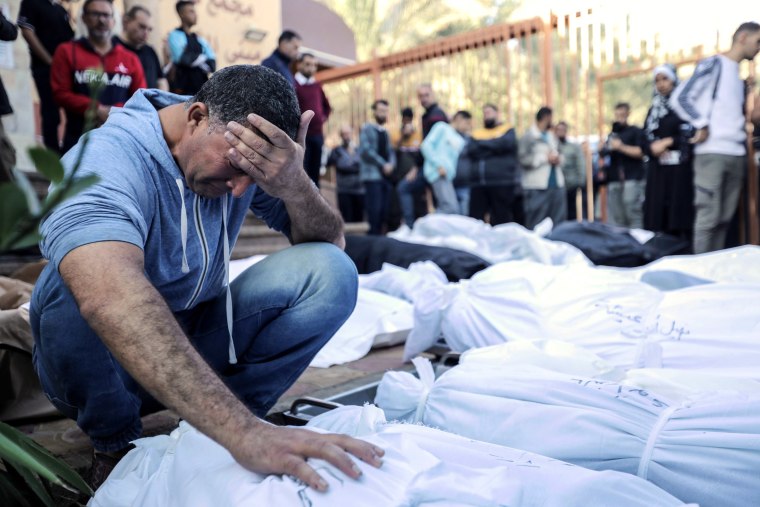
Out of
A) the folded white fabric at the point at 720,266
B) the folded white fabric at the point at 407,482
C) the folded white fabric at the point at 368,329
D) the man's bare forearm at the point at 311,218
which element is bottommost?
the folded white fabric at the point at 368,329

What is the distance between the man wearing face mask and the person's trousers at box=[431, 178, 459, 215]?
3.56 metres

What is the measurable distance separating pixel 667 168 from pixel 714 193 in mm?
439

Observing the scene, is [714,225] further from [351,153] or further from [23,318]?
[23,318]

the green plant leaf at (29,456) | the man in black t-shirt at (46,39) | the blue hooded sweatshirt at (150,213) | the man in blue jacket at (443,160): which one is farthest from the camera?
the man in blue jacket at (443,160)

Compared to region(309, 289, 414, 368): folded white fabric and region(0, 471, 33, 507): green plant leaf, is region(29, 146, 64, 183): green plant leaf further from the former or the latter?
region(309, 289, 414, 368): folded white fabric

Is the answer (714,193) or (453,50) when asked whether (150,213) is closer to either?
(714,193)

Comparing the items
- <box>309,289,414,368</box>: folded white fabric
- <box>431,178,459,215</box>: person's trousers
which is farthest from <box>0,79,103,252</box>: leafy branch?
<box>431,178,459,215</box>: person's trousers

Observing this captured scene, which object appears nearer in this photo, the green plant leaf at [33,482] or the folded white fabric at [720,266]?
the green plant leaf at [33,482]

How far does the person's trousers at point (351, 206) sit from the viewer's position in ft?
24.5

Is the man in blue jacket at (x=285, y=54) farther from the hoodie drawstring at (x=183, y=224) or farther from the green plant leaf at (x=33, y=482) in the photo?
the green plant leaf at (x=33, y=482)

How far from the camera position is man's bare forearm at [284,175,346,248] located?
5.57 ft

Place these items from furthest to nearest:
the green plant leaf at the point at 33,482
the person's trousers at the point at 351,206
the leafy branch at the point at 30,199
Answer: the person's trousers at the point at 351,206 < the green plant leaf at the point at 33,482 < the leafy branch at the point at 30,199

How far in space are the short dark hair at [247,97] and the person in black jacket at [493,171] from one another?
5.41 m

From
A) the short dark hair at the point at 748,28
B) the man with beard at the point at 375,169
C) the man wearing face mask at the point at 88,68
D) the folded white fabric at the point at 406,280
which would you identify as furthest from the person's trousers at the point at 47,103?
the short dark hair at the point at 748,28
